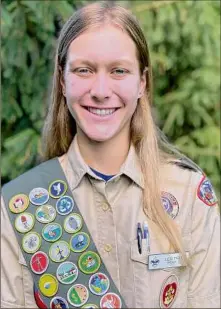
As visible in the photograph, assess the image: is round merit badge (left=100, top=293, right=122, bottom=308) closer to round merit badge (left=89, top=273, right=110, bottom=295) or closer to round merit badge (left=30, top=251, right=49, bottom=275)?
round merit badge (left=89, top=273, right=110, bottom=295)

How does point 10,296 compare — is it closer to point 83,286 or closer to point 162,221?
point 83,286

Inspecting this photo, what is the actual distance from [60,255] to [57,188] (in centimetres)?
16

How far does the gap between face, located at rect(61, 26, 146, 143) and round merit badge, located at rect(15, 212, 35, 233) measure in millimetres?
237

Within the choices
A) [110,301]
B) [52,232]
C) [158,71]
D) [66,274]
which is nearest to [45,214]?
Answer: [52,232]

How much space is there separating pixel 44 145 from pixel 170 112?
197cm

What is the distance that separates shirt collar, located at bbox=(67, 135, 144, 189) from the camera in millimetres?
1647

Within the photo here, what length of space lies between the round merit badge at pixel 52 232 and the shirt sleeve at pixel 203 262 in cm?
32

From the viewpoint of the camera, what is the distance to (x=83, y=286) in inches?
63.4

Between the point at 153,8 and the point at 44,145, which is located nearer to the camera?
the point at 44,145

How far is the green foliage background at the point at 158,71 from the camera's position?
325 centimetres

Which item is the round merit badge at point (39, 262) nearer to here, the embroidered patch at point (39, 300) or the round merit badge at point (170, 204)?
the embroidered patch at point (39, 300)

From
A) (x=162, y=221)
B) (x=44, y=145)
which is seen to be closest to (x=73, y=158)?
(x=44, y=145)

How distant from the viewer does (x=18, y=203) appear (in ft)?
5.40

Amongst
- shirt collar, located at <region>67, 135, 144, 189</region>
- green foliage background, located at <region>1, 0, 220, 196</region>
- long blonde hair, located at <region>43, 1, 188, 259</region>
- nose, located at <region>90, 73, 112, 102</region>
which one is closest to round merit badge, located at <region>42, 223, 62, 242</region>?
shirt collar, located at <region>67, 135, 144, 189</region>
